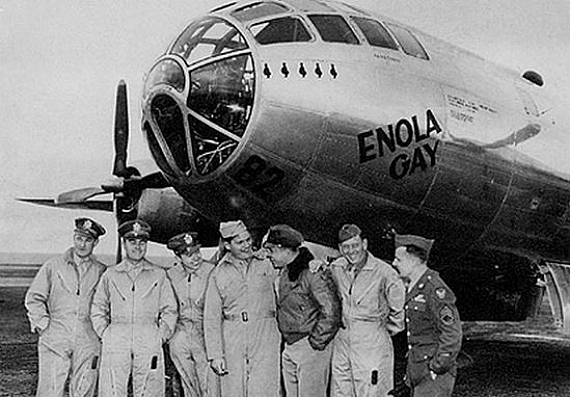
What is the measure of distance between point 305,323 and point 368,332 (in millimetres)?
549

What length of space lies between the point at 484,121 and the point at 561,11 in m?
4.96

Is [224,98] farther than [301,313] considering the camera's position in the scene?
Yes

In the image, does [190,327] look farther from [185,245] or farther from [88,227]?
[88,227]

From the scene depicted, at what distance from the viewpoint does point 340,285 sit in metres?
6.61

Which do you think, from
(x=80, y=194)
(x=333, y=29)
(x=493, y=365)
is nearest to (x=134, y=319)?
(x=333, y=29)

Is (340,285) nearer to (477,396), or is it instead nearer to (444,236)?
(444,236)

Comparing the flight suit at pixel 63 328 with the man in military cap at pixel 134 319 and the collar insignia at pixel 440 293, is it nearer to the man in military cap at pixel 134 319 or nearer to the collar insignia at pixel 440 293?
the man in military cap at pixel 134 319

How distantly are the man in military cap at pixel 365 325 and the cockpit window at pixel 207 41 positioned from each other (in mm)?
2105

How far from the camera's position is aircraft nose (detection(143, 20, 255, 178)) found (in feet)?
23.1

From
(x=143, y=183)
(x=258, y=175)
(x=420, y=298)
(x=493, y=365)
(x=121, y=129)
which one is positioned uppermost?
(x=121, y=129)

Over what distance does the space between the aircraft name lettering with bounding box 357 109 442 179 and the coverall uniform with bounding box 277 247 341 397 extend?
1463mm

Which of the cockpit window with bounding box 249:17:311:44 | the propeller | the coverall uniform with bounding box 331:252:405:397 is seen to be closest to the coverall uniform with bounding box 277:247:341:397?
the coverall uniform with bounding box 331:252:405:397

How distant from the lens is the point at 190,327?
768cm

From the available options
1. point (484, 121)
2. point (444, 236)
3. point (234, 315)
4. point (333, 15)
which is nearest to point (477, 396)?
point (444, 236)
